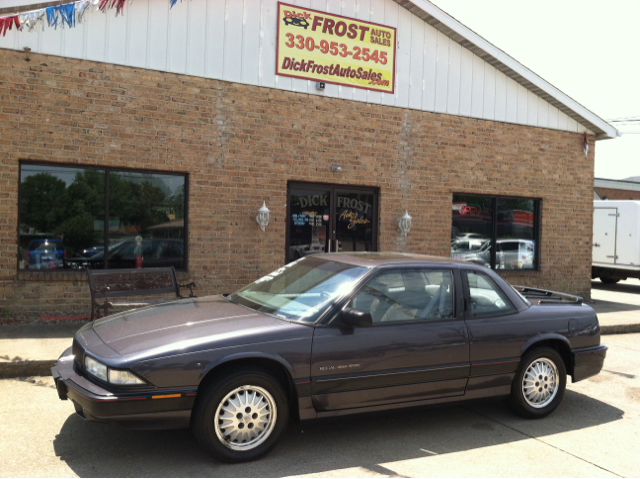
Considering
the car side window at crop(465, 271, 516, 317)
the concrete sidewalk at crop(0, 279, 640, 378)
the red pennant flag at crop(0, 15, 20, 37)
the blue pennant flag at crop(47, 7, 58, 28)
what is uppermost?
the blue pennant flag at crop(47, 7, 58, 28)

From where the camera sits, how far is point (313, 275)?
203 inches

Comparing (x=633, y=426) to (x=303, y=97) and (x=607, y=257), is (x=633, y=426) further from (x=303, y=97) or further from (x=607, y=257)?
(x=607, y=257)

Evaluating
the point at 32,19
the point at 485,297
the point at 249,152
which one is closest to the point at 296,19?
the point at 249,152

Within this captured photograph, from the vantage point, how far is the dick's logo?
9.78 m

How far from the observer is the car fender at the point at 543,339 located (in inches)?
206

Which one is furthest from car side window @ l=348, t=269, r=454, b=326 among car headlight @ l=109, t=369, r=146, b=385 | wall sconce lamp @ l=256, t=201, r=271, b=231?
wall sconce lamp @ l=256, t=201, r=271, b=231

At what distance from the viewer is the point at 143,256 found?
9.12 meters

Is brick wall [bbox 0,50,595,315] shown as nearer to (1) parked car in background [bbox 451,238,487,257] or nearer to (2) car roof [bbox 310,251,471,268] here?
(1) parked car in background [bbox 451,238,487,257]

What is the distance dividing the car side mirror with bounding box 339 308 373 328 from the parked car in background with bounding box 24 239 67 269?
580 centimetres

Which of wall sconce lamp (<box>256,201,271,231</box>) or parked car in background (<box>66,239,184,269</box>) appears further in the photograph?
wall sconce lamp (<box>256,201,271,231</box>)

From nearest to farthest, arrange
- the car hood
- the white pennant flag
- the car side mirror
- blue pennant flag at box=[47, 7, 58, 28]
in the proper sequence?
the car hood < the car side mirror < the white pennant flag < blue pennant flag at box=[47, 7, 58, 28]

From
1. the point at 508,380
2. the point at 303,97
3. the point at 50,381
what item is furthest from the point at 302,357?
the point at 303,97

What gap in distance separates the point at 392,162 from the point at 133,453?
7.82 meters

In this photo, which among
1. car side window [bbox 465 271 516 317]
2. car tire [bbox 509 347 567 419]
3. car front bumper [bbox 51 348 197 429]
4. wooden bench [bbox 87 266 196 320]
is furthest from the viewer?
wooden bench [bbox 87 266 196 320]
